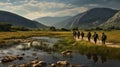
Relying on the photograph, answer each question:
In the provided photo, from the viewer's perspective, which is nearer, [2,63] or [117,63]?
[117,63]

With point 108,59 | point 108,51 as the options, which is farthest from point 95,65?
point 108,51

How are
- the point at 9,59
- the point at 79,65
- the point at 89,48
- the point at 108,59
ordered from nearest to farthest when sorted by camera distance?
1. the point at 79,65
2. the point at 108,59
3. the point at 9,59
4. the point at 89,48

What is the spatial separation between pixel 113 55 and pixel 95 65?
799 cm

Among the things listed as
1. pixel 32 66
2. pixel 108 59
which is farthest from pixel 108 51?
pixel 32 66

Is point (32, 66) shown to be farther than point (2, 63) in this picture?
No

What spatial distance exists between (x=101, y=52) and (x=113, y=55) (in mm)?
4673

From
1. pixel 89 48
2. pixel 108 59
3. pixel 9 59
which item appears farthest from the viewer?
pixel 89 48

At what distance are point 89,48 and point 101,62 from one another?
14829 millimetres

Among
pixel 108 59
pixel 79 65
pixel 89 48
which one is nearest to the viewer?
pixel 79 65

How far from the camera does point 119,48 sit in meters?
48.9

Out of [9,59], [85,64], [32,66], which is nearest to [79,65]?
[85,64]

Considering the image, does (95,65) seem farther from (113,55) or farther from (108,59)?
(113,55)

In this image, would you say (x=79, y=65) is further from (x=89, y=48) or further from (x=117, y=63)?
(x=89, y=48)

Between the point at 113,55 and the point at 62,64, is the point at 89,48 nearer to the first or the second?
the point at 113,55
